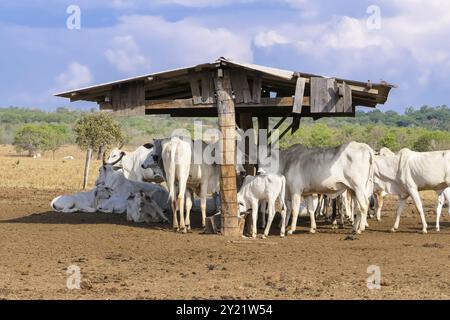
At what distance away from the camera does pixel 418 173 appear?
17969 millimetres

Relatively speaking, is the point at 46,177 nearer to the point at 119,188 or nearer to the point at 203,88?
Answer: the point at 119,188

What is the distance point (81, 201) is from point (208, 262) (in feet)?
29.4

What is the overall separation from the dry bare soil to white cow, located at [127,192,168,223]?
544mm

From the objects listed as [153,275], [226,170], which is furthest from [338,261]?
[226,170]

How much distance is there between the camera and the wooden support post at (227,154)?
55.2 ft

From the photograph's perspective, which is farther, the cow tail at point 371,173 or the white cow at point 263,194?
the cow tail at point 371,173

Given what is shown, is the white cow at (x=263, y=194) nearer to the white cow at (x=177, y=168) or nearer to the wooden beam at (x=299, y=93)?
the white cow at (x=177, y=168)

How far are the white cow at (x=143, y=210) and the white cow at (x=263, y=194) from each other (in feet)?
10.5

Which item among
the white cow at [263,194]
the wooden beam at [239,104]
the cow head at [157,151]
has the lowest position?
the white cow at [263,194]

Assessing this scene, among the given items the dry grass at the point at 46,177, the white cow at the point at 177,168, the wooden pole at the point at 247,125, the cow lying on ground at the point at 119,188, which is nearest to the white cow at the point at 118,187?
the cow lying on ground at the point at 119,188

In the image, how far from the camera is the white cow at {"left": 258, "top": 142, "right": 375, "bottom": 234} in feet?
57.1

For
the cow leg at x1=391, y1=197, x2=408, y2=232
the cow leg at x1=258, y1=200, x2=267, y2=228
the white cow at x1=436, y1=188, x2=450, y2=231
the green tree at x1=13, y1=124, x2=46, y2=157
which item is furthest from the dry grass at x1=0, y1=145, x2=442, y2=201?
the green tree at x1=13, y1=124, x2=46, y2=157

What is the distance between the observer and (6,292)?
1049cm
